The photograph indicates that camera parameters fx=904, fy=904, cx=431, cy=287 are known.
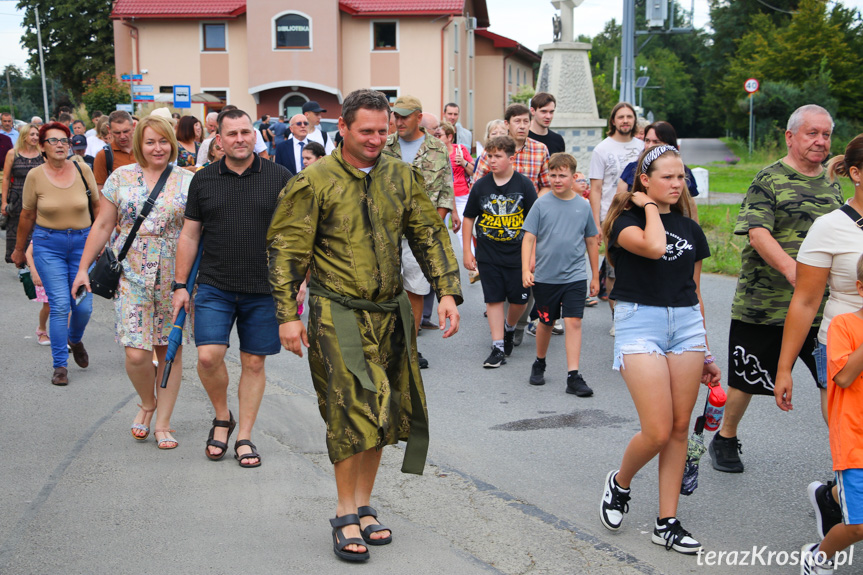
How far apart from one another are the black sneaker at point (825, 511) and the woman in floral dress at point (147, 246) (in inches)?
148

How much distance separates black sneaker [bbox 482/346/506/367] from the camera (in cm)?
783

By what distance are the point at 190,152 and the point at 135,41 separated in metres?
37.8

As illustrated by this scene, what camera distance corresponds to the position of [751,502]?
4.76 m

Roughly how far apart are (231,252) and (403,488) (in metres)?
1.67

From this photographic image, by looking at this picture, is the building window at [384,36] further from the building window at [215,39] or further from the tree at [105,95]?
the tree at [105,95]

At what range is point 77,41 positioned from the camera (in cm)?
5944

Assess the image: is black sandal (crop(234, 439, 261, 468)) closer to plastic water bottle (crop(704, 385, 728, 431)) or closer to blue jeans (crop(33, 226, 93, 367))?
plastic water bottle (crop(704, 385, 728, 431))

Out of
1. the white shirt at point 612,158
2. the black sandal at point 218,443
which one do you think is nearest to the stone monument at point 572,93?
the white shirt at point 612,158

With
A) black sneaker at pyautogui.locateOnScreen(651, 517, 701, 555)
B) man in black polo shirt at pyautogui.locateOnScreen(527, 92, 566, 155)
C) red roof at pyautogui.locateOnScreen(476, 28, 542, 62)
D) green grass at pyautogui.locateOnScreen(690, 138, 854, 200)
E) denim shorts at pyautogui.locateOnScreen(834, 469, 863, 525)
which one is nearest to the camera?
denim shorts at pyautogui.locateOnScreen(834, 469, 863, 525)

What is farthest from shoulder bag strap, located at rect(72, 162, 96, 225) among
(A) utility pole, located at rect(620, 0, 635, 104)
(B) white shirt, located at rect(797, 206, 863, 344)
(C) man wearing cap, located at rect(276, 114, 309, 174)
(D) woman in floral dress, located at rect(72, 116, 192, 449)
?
(A) utility pole, located at rect(620, 0, 635, 104)

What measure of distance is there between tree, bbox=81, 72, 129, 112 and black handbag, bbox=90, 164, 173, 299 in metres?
39.2

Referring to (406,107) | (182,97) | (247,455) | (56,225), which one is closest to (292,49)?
(182,97)

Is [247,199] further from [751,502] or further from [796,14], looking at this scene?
[796,14]

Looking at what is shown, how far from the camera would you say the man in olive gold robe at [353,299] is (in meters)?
4.02
